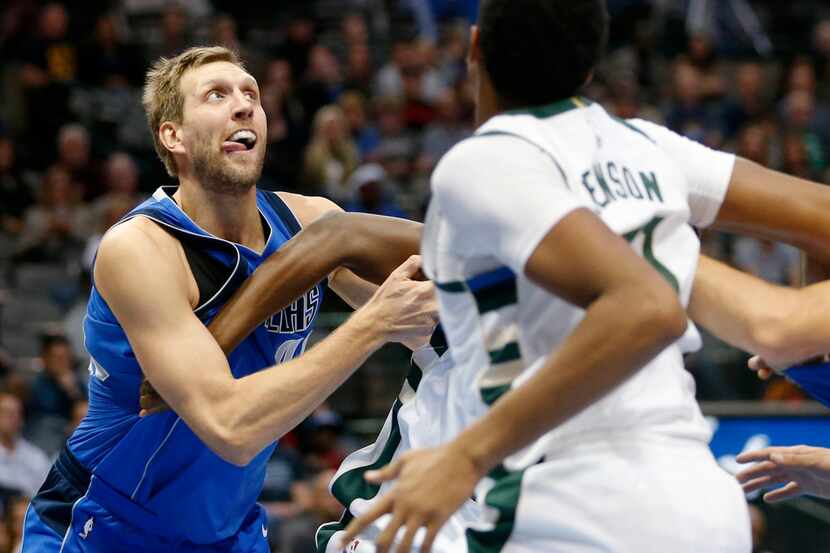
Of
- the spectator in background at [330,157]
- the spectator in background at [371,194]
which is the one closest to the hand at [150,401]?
the spectator in background at [371,194]

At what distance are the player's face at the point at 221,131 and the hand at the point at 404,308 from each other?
85 centimetres

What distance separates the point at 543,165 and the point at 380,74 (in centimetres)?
1104

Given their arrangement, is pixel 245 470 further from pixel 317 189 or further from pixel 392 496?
pixel 317 189

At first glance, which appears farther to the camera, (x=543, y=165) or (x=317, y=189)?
(x=317, y=189)

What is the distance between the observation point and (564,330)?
2463mm

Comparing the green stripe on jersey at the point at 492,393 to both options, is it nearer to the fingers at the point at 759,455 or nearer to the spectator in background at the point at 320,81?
the fingers at the point at 759,455

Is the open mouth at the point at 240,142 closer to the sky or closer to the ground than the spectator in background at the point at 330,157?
closer to the sky

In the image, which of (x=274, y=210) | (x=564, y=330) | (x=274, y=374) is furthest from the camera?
(x=274, y=210)

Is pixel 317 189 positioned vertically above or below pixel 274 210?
below

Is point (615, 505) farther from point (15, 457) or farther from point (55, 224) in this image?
point (55, 224)

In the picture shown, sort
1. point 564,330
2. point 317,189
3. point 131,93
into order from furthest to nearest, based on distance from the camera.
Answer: point 131,93 < point 317,189 < point 564,330

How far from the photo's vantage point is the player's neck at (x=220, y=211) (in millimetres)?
3984

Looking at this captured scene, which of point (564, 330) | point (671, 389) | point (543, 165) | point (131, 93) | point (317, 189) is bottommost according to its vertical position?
point (317, 189)

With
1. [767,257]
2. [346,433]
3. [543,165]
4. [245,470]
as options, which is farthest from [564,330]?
[767,257]
